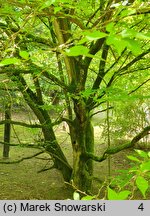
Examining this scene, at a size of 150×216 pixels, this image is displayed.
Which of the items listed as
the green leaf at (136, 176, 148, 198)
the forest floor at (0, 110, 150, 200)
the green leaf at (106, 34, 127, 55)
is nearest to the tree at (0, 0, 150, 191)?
the forest floor at (0, 110, 150, 200)

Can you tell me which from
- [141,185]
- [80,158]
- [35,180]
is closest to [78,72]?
[80,158]

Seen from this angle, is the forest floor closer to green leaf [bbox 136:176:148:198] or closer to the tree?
the tree

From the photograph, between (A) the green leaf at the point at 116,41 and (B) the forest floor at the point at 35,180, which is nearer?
(A) the green leaf at the point at 116,41

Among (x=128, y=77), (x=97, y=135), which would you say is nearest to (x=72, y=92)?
(x=128, y=77)

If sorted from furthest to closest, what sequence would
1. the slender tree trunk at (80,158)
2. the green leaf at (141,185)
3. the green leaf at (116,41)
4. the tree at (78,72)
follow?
1. the slender tree trunk at (80,158)
2. the tree at (78,72)
3. the green leaf at (141,185)
4. the green leaf at (116,41)

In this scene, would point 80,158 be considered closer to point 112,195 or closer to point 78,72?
point 78,72

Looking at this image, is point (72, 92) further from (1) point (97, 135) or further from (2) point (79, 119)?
(1) point (97, 135)

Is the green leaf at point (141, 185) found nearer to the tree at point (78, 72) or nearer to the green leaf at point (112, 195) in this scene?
the green leaf at point (112, 195)

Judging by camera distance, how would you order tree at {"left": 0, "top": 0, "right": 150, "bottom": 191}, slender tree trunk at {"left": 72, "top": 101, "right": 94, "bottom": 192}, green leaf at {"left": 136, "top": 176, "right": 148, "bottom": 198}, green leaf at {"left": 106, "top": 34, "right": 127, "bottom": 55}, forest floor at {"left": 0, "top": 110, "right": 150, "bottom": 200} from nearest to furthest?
1. green leaf at {"left": 106, "top": 34, "right": 127, "bottom": 55}
2. green leaf at {"left": 136, "top": 176, "right": 148, "bottom": 198}
3. tree at {"left": 0, "top": 0, "right": 150, "bottom": 191}
4. slender tree trunk at {"left": 72, "top": 101, "right": 94, "bottom": 192}
5. forest floor at {"left": 0, "top": 110, "right": 150, "bottom": 200}

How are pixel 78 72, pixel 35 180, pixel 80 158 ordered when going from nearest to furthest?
pixel 78 72
pixel 80 158
pixel 35 180

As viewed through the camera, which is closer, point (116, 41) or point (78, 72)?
point (116, 41)

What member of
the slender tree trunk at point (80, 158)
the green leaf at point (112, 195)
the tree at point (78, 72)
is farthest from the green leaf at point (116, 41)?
the slender tree trunk at point (80, 158)

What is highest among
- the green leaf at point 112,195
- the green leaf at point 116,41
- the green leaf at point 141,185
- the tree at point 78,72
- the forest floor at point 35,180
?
the tree at point 78,72

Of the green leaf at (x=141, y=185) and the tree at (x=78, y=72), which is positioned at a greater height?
the tree at (x=78, y=72)
